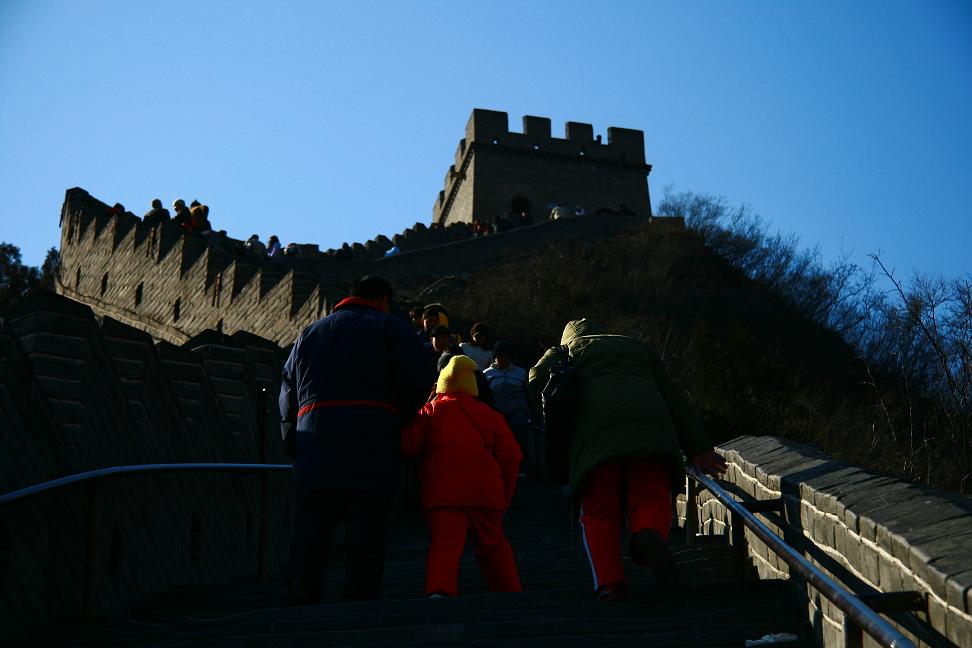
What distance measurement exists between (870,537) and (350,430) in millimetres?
2508

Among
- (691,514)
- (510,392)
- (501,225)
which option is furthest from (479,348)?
(501,225)

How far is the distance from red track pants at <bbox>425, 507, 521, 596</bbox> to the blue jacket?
1.18ft

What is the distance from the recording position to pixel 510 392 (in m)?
12.0

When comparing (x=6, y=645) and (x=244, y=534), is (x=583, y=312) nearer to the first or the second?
(x=244, y=534)

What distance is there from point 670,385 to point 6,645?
326 centimetres

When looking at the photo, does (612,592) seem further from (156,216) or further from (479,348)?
(156,216)

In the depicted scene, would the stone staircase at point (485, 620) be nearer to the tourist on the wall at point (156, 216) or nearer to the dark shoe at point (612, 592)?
the dark shoe at point (612, 592)

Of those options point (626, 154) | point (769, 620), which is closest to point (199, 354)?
point (769, 620)

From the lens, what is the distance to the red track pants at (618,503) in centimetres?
577

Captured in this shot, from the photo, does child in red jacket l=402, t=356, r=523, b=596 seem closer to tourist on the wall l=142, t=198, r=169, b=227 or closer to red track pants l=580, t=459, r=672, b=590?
red track pants l=580, t=459, r=672, b=590

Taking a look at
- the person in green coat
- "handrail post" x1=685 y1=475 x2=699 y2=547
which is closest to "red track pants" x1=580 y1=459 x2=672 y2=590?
the person in green coat

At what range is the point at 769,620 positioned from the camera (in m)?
5.02

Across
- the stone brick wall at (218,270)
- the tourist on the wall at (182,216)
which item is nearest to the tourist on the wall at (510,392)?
the stone brick wall at (218,270)

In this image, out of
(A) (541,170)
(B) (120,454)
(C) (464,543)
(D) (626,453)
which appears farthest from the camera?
(A) (541,170)
